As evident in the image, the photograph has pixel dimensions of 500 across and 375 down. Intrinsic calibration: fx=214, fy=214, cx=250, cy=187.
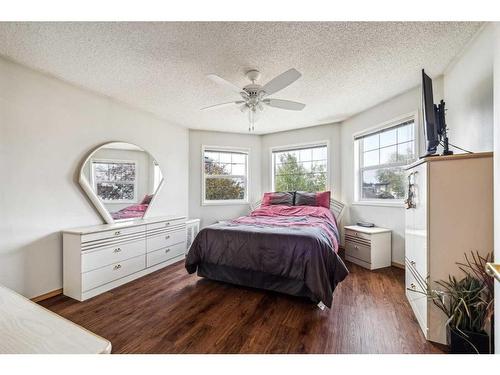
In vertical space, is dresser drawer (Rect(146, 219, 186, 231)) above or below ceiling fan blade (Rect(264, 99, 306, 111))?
below

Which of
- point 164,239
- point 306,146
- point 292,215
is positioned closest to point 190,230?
point 164,239

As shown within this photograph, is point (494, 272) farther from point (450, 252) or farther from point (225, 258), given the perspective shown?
point (225, 258)

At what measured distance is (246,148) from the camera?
15.3ft

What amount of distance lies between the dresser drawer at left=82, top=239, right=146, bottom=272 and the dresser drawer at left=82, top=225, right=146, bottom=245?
0.36 feet

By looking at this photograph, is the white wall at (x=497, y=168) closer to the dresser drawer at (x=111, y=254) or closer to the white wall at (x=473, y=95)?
the white wall at (x=473, y=95)

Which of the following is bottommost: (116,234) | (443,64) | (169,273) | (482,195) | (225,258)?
(169,273)

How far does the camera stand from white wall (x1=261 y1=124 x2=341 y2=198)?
401cm

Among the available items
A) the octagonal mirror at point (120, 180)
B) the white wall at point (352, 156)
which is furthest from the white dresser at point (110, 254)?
the white wall at point (352, 156)

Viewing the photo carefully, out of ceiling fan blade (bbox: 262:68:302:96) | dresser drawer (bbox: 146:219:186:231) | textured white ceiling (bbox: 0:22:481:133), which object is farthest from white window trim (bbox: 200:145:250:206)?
ceiling fan blade (bbox: 262:68:302:96)

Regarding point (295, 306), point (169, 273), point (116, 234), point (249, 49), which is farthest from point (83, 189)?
point (295, 306)

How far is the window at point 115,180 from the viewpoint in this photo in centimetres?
265

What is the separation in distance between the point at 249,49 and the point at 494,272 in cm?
211

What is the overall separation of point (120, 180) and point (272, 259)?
225cm

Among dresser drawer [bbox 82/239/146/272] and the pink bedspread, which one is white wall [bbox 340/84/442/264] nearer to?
the pink bedspread
